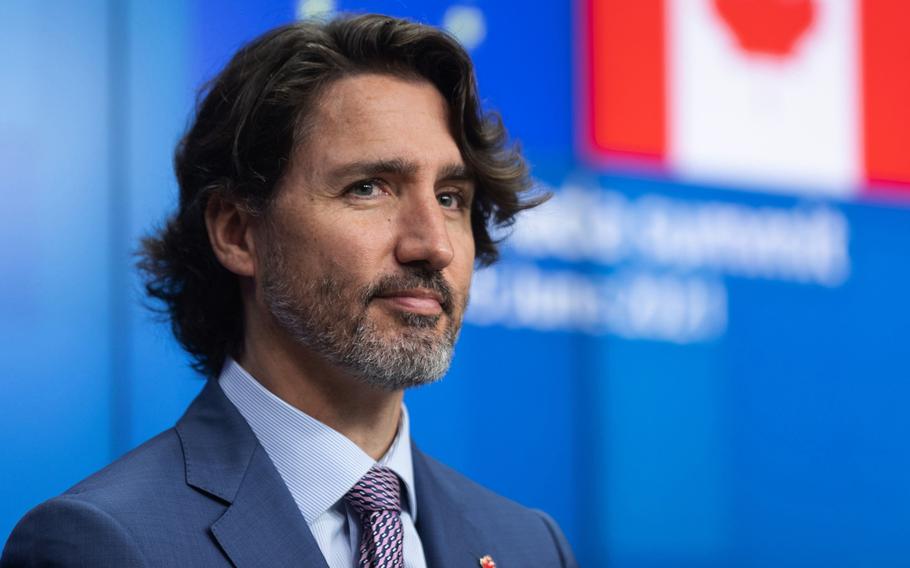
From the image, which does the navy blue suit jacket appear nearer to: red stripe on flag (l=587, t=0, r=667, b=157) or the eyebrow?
the eyebrow

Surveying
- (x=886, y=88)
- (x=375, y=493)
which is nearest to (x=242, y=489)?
(x=375, y=493)

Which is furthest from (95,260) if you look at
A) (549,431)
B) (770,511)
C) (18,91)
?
(770,511)

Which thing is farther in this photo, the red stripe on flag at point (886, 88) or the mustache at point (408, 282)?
the red stripe on flag at point (886, 88)

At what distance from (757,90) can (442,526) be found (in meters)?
1.98

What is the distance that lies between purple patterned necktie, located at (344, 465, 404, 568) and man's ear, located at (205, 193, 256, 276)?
0.42 meters

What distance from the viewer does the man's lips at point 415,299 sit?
195cm

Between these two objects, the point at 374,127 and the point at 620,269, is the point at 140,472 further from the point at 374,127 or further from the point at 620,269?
the point at 620,269

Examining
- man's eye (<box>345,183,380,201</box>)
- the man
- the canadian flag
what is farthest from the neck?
the canadian flag

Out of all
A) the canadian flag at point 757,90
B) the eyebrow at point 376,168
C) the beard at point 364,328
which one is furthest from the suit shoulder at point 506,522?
the canadian flag at point 757,90

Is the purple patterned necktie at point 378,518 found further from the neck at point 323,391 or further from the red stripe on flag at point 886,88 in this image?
the red stripe on flag at point 886,88

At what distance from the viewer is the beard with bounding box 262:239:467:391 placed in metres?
1.93

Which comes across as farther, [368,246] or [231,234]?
[231,234]

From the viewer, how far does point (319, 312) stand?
1951 mm

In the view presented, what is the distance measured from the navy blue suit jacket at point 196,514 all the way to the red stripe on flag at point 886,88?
224cm
